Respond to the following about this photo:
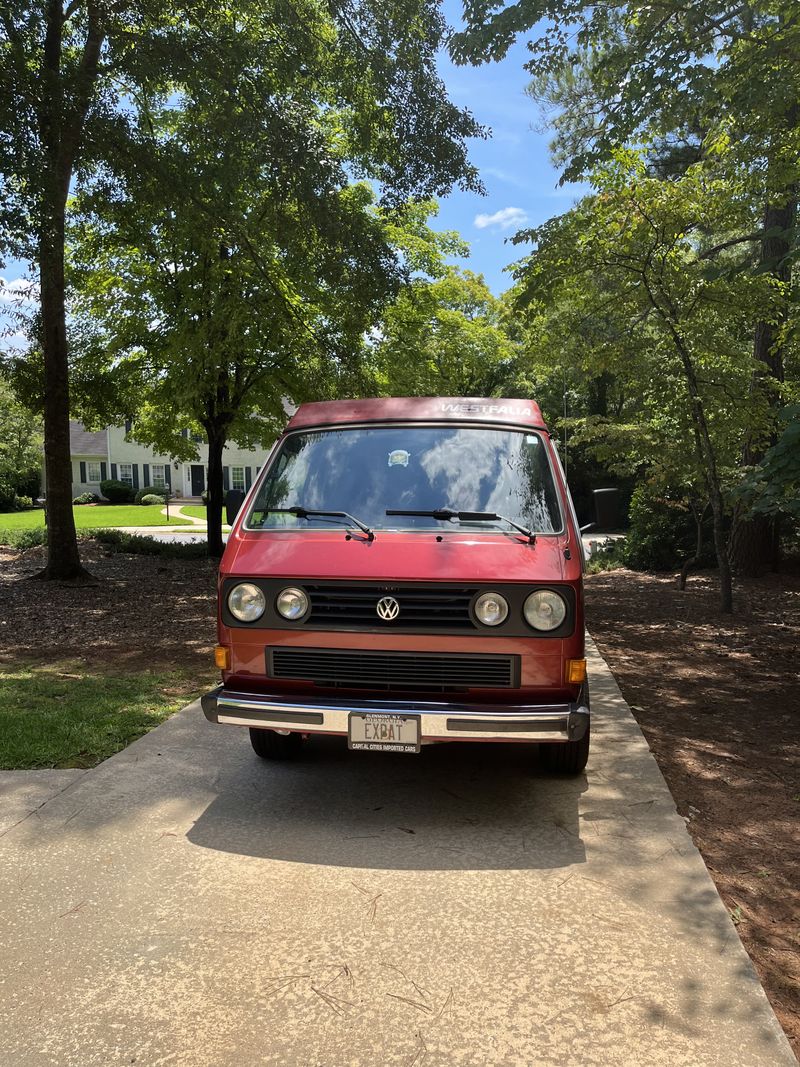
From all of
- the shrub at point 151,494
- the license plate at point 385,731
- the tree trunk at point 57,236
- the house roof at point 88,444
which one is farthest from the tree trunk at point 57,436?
the house roof at point 88,444

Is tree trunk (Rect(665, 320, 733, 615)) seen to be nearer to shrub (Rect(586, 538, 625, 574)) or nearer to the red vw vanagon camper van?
the red vw vanagon camper van

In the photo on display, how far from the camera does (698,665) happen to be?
25.9ft

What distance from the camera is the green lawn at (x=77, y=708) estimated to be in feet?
16.5

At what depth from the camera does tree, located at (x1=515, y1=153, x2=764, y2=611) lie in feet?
30.8

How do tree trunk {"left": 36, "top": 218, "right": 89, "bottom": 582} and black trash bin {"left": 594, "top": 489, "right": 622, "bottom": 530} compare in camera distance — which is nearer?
black trash bin {"left": 594, "top": 489, "right": 622, "bottom": 530}

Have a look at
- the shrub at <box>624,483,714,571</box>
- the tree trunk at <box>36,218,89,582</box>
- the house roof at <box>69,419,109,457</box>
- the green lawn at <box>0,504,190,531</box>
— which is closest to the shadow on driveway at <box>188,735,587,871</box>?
the tree trunk at <box>36,218,89,582</box>

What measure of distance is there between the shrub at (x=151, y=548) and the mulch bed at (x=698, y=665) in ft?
6.10

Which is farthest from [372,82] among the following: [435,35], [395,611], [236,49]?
[395,611]

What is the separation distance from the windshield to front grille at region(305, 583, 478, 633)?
1.66 ft

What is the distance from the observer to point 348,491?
4.67 m

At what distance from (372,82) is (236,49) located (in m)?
1.94

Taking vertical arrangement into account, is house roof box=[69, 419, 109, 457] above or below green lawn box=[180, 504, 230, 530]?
above

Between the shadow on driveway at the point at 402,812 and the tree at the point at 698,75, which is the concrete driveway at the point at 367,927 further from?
A: the tree at the point at 698,75

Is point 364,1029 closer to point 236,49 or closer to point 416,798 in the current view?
point 416,798
